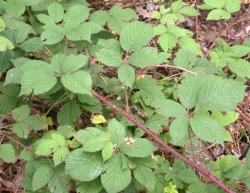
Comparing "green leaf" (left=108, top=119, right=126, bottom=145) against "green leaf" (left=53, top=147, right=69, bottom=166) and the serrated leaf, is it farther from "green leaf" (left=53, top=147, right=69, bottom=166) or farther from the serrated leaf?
the serrated leaf

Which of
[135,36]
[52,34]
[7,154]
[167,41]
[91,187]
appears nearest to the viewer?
[91,187]

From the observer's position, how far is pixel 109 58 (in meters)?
2.03

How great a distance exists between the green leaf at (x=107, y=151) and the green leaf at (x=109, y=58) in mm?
486

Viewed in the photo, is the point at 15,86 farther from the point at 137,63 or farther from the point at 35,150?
the point at 137,63

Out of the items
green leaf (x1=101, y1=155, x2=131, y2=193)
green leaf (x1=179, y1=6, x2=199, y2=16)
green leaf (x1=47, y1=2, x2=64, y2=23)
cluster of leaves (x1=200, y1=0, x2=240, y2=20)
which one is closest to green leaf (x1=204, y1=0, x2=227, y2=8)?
cluster of leaves (x1=200, y1=0, x2=240, y2=20)

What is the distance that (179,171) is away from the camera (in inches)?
80.9

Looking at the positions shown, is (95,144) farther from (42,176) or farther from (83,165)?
(42,176)

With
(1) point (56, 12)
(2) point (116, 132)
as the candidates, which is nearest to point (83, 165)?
(2) point (116, 132)

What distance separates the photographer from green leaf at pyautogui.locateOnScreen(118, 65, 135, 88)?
6.45ft

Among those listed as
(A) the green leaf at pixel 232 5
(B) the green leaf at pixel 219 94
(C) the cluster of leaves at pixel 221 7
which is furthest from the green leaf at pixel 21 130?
(A) the green leaf at pixel 232 5

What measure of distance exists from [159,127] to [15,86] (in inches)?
36.9

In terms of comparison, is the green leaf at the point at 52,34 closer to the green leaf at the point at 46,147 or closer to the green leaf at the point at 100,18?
the green leaf at the point at 100,18

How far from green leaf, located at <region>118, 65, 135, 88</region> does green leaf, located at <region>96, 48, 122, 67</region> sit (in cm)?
4

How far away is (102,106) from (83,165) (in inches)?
26.3
